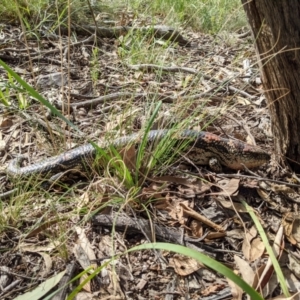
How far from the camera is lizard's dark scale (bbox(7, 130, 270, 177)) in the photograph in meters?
2.42

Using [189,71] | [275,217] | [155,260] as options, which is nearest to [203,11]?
[189,71]

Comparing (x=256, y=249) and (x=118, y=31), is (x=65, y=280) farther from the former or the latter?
(x=118, y=31)

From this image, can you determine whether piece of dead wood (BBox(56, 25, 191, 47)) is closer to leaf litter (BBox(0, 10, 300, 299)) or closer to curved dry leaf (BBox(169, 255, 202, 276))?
leaf litter (BBox(0, 10, 300, 299))

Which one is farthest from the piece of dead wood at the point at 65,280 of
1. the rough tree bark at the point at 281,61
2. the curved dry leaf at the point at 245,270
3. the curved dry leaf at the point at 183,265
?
the rough tree bark at the point at 281,61

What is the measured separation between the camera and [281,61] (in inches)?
86.0

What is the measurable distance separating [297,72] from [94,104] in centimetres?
157

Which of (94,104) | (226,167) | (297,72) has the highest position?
(297,72)

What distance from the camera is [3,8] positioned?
14.1 ft

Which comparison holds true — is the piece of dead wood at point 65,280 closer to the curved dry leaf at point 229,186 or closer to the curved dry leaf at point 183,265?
the curved dry leaf at point 183,265

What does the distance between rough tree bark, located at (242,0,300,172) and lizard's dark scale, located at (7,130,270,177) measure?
0.67 feet

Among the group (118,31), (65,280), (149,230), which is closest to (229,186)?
(149,230)

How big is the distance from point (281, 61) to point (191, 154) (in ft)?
2.65

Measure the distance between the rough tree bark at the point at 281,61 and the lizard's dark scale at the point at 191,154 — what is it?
21cm

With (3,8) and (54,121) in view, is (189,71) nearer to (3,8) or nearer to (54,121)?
(54,121)
